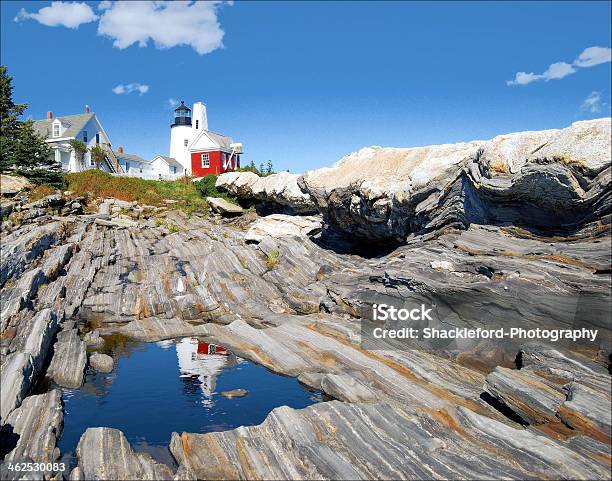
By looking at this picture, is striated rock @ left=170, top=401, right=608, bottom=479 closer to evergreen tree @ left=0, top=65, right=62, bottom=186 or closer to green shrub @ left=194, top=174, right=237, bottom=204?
evergreen tree @ left=0, top=65, right=62, bottom=186

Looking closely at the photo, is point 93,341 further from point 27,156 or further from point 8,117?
point 8,117

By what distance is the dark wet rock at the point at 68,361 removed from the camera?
18.6 meters

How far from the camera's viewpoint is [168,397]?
18.0 metres

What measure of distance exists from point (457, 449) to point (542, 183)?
953 cm

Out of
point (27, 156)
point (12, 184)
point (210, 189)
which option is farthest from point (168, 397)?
point (210, 189)

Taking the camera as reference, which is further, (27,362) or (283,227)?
(283,227)

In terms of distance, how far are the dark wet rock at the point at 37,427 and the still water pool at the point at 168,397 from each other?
429mm

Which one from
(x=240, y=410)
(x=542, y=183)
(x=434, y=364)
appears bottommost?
(x=240, y=410)

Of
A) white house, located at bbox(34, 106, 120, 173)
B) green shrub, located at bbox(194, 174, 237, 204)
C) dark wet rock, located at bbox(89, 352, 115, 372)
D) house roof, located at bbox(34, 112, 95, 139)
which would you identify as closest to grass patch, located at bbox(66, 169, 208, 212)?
green shrub, located at bbox(194, 174, 237, 204)

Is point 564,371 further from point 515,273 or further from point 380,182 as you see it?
point 380,182

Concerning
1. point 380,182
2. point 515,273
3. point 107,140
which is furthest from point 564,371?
point 107,140

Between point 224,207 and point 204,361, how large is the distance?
31.5 m

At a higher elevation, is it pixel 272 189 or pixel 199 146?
pixel 199 146

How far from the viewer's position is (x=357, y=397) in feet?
51.9
